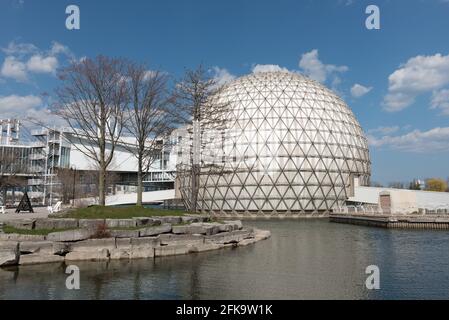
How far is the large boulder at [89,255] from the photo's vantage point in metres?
18.2

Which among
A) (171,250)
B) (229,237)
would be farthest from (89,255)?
(229,237)

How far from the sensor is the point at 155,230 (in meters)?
21.7

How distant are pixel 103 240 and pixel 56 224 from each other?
3708 mm

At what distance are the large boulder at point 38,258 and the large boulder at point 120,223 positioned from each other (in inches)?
152

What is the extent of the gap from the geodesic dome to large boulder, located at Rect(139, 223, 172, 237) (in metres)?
31.2

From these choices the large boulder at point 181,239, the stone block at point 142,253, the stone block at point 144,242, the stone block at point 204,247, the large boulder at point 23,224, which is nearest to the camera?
the stone block at point 142,253

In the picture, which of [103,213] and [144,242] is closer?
[144,242]

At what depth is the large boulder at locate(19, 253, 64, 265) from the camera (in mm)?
17062

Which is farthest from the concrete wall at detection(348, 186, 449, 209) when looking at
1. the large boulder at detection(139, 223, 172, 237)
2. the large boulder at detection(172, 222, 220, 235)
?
the large boulder at detection(139, 223, 172, 237)

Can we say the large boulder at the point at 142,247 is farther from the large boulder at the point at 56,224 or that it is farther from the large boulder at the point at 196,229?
the large boulder at the point at 56,224

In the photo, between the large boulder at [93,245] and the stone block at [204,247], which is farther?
the stone block at [204,247]

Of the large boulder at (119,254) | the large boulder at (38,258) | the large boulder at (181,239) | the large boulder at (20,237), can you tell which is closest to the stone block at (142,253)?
the large boulder at (119,254)

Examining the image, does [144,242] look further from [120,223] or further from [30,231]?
[30,231]

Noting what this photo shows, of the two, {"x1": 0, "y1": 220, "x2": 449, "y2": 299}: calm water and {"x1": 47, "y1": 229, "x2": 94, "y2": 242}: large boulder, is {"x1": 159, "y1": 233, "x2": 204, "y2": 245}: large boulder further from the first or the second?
{"x1": 47, "y1": 229, "x2": 94, "y2": 242}: large boulder
